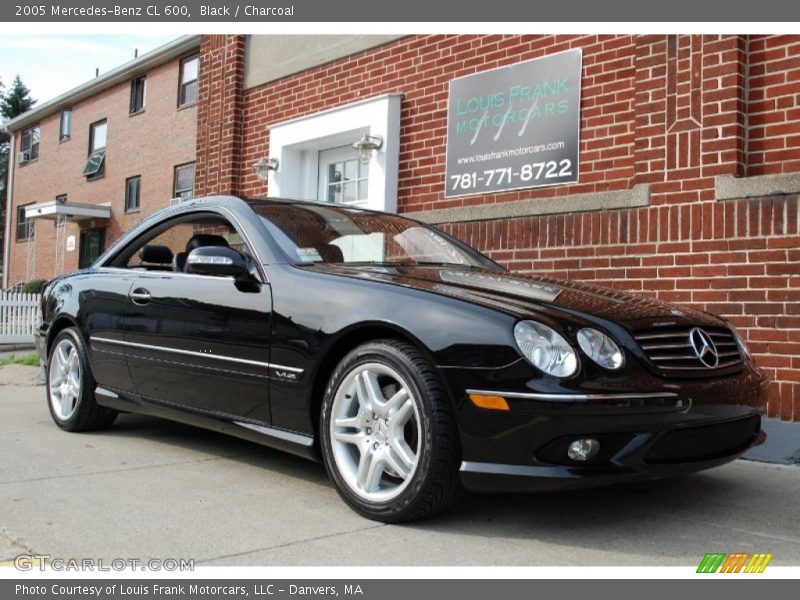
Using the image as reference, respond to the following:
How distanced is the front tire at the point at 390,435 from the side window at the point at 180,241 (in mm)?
1612

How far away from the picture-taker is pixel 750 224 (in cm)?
557

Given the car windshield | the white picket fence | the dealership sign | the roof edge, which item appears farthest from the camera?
the roof edge

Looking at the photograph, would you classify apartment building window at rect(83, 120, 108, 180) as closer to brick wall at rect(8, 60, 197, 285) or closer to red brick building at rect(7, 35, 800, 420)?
brick wall at rect(8, 60, 197, 285)

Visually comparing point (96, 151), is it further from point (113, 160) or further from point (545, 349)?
point (545, 349)

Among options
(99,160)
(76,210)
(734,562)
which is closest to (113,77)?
(99,160)

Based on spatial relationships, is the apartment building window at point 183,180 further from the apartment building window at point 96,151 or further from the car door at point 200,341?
the car door at point 200,341

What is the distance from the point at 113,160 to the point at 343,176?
595 inches

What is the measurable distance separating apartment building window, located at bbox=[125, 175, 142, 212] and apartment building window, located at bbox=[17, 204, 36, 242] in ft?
21.7

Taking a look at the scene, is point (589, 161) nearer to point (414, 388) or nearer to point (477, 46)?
point (477, 46)

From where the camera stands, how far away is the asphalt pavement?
9.22ft

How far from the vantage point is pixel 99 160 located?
23.6 meters

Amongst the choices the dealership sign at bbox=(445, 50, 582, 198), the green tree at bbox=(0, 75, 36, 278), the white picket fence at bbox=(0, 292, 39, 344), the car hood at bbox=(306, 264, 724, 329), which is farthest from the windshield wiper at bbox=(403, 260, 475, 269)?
the green tree at bbox=(0, 75, 36, 278)

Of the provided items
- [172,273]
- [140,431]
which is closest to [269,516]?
[172,273]

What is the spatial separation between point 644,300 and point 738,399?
63 cm
